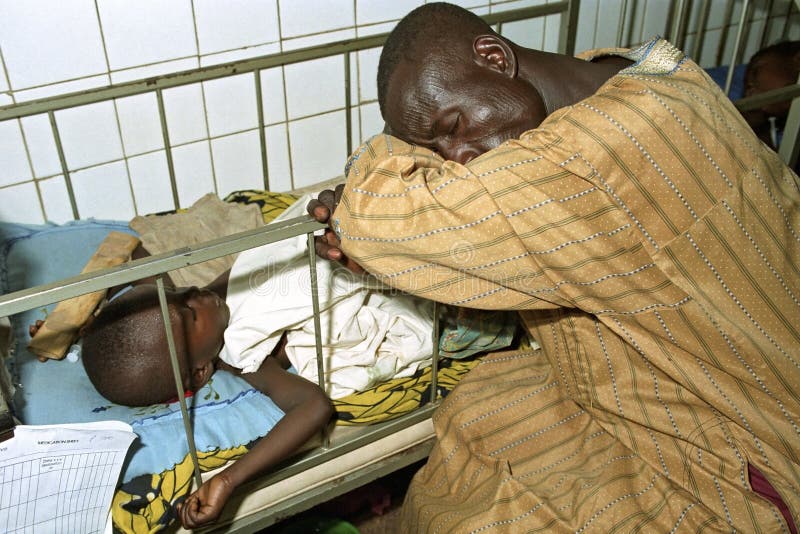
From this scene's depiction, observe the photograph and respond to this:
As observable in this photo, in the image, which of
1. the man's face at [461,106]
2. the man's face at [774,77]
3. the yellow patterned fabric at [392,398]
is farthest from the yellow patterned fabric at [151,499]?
the man's face at [774,77]

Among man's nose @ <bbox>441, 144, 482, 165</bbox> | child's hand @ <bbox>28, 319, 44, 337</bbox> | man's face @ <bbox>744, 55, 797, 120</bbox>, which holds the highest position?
man's nose @ <bbox>441, 144, 482, 165</bbox>

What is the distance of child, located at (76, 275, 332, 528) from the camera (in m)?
1.42

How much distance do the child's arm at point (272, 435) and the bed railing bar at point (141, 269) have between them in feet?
1.38

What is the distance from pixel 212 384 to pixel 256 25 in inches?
53.7

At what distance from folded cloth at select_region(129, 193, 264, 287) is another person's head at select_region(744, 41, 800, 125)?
2.25 m

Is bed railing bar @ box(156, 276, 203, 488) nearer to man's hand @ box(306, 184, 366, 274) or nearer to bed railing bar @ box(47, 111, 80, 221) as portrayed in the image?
Answer: man's hand @ box(306, 184, 366, 274)

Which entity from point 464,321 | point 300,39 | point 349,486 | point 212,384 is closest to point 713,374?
point 464,321

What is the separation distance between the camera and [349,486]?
65.4 inches

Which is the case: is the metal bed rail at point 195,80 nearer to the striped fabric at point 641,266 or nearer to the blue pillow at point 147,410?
the blue pillow at point 147,410

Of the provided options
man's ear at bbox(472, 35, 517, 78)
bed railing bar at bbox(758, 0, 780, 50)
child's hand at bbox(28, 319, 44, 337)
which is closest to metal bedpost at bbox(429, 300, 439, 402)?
man's ear at bbox(472, 35, 517, 78)

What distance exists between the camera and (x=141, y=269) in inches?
43.5

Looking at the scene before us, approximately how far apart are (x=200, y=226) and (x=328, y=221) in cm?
96

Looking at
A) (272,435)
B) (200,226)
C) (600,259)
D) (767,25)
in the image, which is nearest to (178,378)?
(272,435)

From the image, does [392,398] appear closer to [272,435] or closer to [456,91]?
[272,435]
